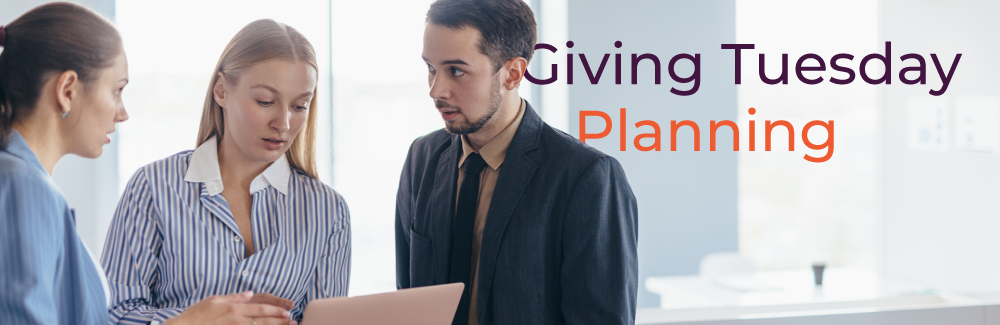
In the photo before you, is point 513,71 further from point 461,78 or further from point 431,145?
point 431,145

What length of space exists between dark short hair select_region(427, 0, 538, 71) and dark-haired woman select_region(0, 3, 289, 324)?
61cm

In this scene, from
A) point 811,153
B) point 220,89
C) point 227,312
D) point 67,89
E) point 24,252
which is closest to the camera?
point 24,252

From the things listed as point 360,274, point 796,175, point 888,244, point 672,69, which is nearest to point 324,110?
point 360,274

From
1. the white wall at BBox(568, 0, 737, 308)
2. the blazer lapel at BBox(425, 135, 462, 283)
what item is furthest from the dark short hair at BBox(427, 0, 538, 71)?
the white wall at BBox(568, 0, 737, 308)

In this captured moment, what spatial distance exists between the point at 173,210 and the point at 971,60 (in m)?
4.28

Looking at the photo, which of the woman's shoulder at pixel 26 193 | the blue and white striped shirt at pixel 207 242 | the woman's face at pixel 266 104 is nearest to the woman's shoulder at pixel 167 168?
the blue and white striped shirt at pixel 207 242

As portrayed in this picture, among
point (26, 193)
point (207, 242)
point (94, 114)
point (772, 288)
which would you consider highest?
point (94, 114)

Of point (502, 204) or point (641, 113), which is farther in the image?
point (641, 113)

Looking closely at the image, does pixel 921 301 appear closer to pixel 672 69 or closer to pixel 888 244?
pixel 672 69

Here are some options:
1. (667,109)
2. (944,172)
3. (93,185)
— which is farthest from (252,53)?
(944,172)

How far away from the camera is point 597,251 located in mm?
1384

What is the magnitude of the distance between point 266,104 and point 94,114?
1.14 ft

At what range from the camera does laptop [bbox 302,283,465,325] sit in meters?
1.15

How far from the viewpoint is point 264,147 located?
1386 millimetres
